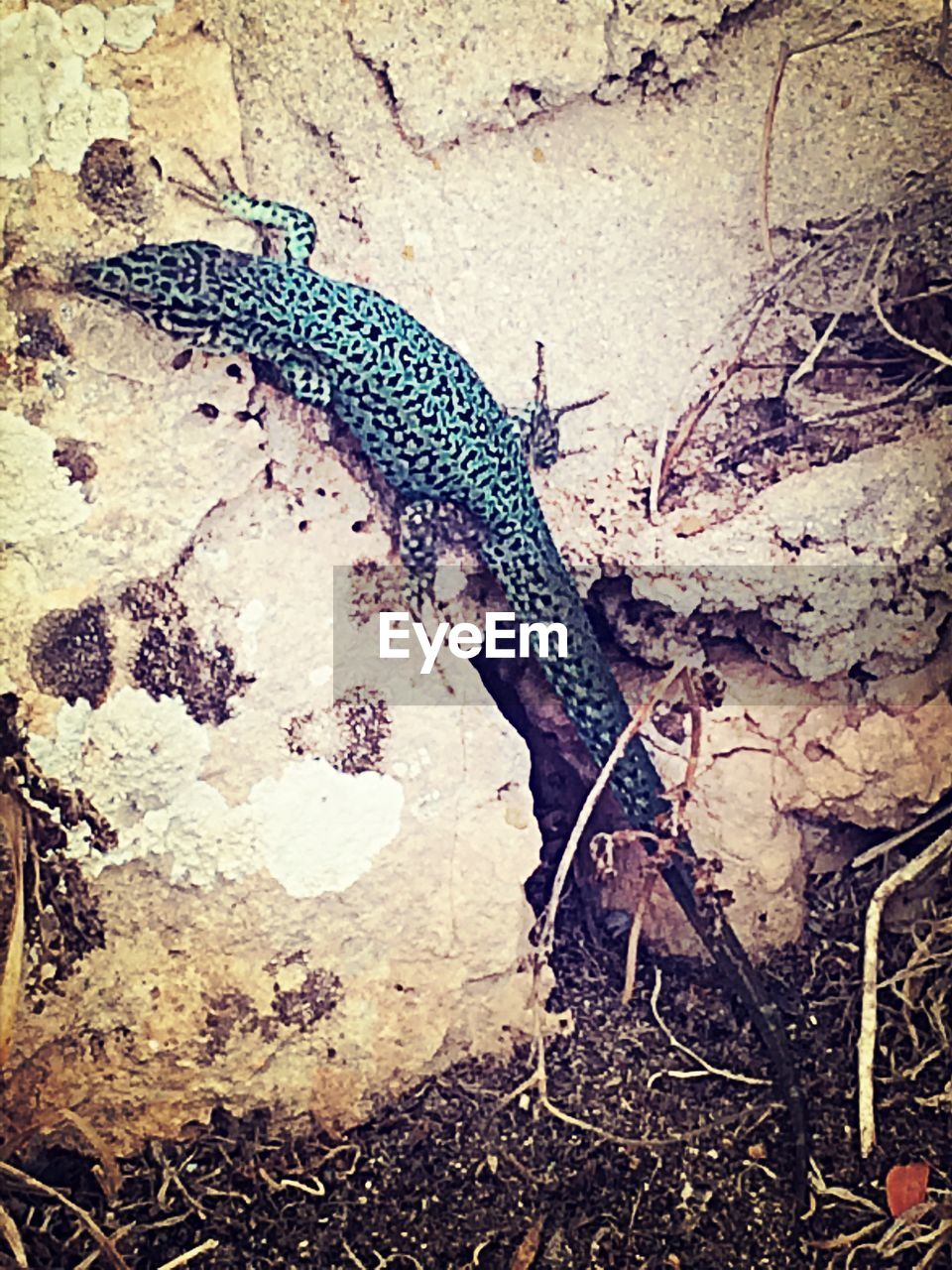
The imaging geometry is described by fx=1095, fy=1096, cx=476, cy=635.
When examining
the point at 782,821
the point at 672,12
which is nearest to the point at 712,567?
the point at 782,821

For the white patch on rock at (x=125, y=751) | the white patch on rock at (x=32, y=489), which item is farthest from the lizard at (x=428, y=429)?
the white patch on rock at (x=125, y=751)

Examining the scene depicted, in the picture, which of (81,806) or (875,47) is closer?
(81,806)

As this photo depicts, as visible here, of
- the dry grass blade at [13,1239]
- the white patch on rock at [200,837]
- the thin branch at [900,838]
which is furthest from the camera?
the thin branch at [900,838]

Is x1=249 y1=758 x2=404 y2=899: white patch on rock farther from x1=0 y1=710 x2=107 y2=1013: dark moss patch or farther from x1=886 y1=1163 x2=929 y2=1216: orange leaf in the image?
x1=886 y1=1163 x2=929 y2=1216: orange leaf

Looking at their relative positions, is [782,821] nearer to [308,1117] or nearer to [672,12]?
[308,1117]

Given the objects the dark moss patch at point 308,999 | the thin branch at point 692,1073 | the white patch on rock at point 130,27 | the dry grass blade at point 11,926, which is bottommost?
the thin branch at point 692,1073

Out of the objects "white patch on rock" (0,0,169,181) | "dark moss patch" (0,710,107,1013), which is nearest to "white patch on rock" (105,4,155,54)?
"white patch on rock" (0,0,169,181)

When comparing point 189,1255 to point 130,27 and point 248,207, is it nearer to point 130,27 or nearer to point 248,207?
point 248,207

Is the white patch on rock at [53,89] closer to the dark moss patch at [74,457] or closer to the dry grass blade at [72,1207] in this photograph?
the dark moss patch at [74,457]
